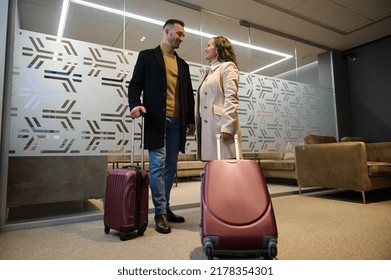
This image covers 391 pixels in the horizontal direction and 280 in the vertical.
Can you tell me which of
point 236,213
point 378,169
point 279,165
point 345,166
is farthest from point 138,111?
point 279,165

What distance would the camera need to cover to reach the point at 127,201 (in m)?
1.54

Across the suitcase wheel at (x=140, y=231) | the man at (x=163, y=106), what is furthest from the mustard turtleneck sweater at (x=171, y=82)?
the suitcase wheel at (x=140, y=231)

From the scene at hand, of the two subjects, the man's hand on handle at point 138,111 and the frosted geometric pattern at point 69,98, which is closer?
the man's hand on handle at point 138,111

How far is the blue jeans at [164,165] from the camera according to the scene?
5.80 ft

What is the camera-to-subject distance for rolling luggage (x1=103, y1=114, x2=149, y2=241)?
1546 mm

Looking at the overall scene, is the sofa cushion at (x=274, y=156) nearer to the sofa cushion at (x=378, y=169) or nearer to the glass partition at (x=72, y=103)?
the glass partition at (x=72, y=103)

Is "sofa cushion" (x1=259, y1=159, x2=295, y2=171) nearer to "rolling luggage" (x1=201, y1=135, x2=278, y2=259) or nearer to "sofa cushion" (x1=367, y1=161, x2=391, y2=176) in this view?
"sofa cushion" (x1=367, y1=161, x2=391, y2=176)

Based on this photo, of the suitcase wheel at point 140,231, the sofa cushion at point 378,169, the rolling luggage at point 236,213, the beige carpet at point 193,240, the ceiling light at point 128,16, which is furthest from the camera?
the sofa cushion at point 378,169

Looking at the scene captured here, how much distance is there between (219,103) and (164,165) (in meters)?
0.65

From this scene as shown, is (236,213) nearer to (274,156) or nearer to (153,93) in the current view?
(153,93)

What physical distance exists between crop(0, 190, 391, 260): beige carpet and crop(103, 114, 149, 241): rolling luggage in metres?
0.09

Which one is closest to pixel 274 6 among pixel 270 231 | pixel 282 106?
pixel 282 106

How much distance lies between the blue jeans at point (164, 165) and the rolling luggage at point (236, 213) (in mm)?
668

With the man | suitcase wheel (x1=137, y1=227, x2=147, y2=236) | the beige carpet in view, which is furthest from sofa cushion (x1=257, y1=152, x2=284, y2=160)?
suitcase wheel (x1=137, y1=227, x2=147, y2=236)
